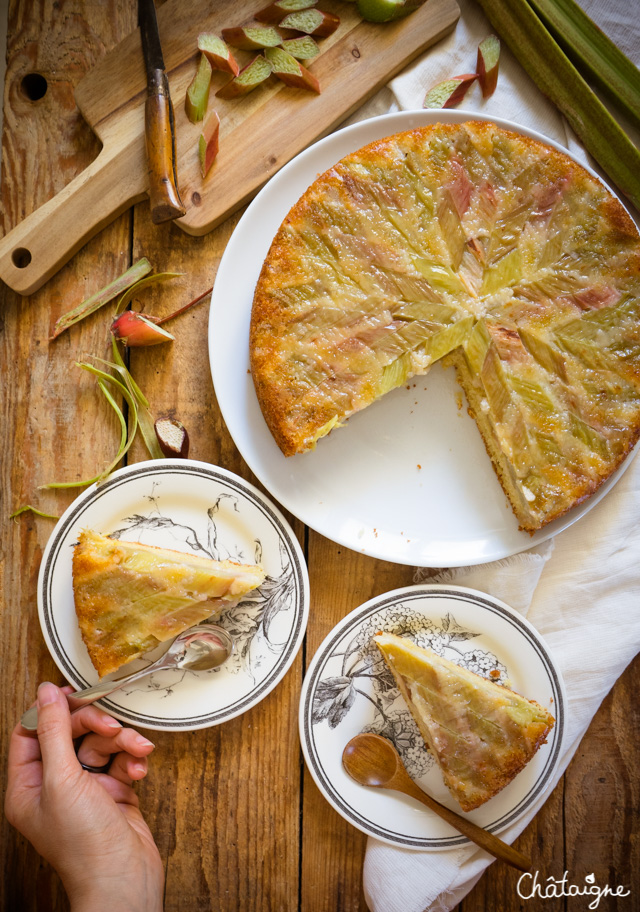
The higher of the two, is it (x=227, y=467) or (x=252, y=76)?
(x=252, y=76)

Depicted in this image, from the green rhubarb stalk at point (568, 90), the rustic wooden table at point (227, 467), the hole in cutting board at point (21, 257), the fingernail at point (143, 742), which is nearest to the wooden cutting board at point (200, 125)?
the hole in cutting board at point (21, 257)

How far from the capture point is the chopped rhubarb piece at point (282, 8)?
9.89 feet

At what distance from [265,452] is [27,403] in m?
1.25

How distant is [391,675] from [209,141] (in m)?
2.70

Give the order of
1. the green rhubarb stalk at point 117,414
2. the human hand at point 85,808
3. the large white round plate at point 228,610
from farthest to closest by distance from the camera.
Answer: the green rhubarb stalk at point 117,414 < the large white round plate at point 228,610 < the human hand at point 85,808

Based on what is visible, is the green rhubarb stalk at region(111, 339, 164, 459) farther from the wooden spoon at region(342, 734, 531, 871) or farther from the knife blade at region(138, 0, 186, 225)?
the wooden spoon at region(342, 734, 531, 871)

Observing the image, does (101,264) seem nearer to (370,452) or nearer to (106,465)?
(106,465)

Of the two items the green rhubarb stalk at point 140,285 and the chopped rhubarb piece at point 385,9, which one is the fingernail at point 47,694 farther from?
Result: the chopped rhubarb piece at point 385,9

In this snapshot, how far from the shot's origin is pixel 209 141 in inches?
118

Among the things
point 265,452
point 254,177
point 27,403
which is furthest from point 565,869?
point 254,177

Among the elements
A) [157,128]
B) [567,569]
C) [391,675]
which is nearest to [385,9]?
[157,128]

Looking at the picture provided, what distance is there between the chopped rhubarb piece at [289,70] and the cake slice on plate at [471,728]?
2684mm

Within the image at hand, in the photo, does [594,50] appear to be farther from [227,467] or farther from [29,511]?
[29,511]

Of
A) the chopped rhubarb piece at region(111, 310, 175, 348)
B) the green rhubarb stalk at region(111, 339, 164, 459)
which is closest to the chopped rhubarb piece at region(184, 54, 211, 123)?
the chopped rhubarb piece at region(111, 310, 175, 348)
